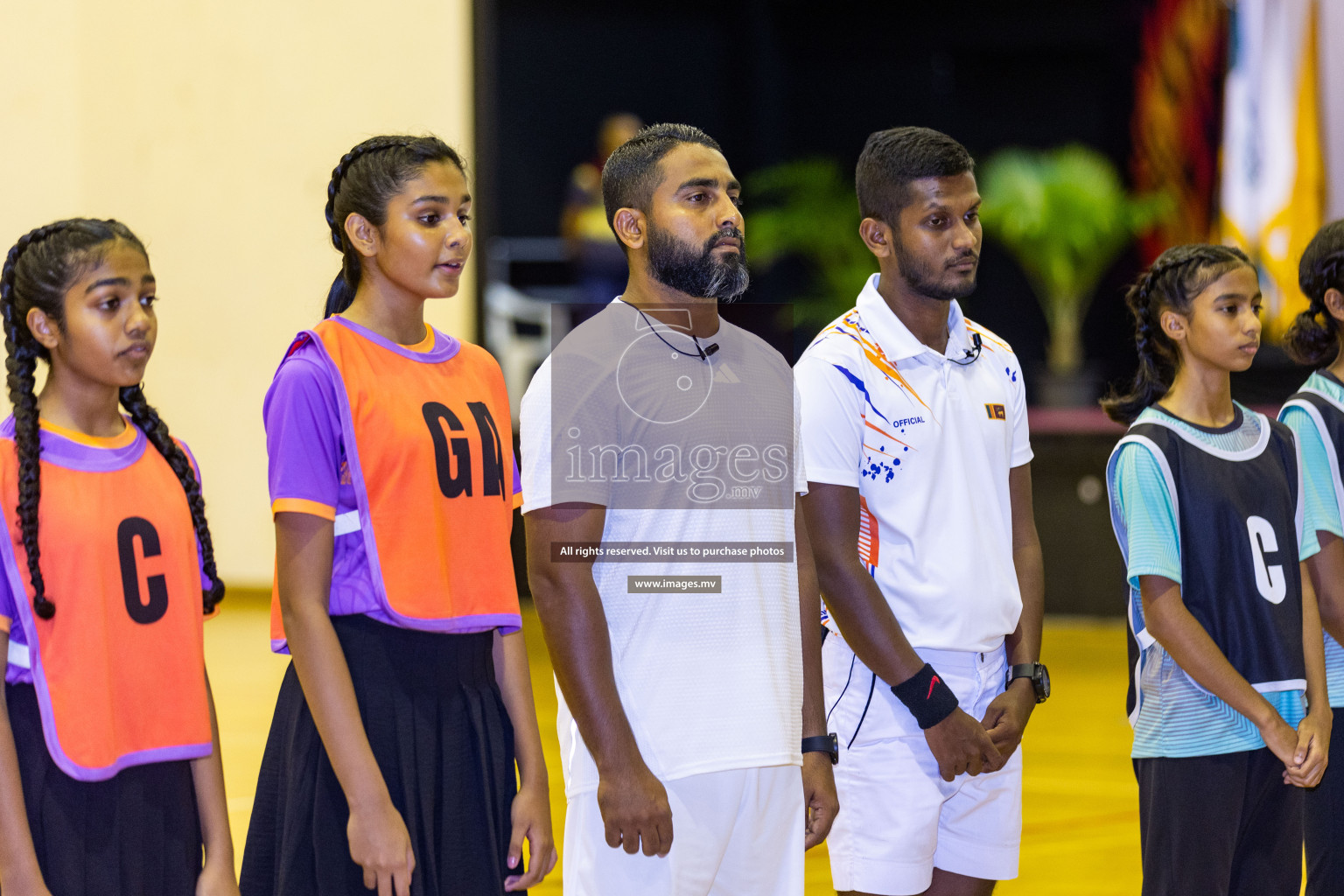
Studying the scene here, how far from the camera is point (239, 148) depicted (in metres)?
8.78

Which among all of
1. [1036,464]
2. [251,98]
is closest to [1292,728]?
[1036,464]

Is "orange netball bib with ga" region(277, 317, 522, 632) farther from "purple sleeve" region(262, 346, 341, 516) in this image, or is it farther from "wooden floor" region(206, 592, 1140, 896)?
"wooden floor" region(206, 592, 1140, 896)

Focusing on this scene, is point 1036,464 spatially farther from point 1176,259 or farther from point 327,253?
point 1176,259

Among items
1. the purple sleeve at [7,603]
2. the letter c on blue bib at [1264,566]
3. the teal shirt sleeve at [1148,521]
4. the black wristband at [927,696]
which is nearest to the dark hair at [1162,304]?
the teal shirt sleeve at [1148,521]

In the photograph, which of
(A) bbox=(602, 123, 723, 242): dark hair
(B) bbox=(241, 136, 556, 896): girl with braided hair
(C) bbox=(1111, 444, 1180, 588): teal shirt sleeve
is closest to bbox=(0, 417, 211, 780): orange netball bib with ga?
(B) bbox=(241, 136, 556, 896): girl with braided hair

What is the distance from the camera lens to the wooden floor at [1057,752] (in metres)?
3.90

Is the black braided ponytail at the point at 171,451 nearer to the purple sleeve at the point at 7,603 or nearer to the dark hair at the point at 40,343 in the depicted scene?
the dark hair at the point at 40,343

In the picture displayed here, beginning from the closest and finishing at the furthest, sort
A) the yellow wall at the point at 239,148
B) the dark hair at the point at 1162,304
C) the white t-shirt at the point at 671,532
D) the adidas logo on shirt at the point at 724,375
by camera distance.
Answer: the white t-shirt at the point at 671,532 < the adidas logo on shirt at the point at 724,375 < the dark hair at the point at 1162,304 < the yellow wall at the point at 239,148

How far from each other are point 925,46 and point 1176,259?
27.7 feet

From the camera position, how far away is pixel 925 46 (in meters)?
10.7

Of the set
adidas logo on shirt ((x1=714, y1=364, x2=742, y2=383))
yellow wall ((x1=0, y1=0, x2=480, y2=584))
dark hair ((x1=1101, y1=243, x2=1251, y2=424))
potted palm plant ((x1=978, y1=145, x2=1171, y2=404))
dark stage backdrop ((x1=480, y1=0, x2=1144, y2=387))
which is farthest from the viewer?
dark stage backdrop ((x1=480, y1=0, x2=1144, y2=387))

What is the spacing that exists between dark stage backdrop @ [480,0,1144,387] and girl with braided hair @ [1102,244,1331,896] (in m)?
7.84

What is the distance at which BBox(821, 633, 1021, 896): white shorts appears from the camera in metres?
2.37

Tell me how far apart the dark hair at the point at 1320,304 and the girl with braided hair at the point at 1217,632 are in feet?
1.29
